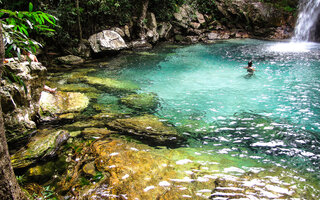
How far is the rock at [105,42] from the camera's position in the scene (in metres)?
13.0

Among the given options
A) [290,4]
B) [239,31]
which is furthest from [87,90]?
[290,4]

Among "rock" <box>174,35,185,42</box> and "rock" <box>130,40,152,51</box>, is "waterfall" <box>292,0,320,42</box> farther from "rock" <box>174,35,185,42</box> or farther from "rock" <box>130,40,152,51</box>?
"rock" <box>130,40,152,51</box>

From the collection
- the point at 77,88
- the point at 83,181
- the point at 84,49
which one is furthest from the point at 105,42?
the point at 83,181

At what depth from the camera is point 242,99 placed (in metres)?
6.94

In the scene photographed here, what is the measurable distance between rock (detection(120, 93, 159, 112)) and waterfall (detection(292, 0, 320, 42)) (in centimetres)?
2009

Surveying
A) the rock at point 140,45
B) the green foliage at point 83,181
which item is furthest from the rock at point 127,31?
the green foliage at point 83,181

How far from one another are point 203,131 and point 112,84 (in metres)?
5.11

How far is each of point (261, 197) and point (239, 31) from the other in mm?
22501

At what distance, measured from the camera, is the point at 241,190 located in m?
3.04

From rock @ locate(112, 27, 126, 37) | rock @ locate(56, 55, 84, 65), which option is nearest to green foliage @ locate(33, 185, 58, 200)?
rock @ locate(56, 55, 84, 65)

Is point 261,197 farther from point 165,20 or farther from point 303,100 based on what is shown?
point 165,20

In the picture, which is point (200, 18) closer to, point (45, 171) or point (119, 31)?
point (119, 31)

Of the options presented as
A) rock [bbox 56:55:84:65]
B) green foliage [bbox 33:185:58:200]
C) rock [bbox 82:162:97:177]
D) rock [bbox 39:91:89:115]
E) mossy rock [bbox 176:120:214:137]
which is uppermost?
rock [bbox 56:55:84:65]

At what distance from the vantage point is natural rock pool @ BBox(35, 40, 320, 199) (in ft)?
10.3
